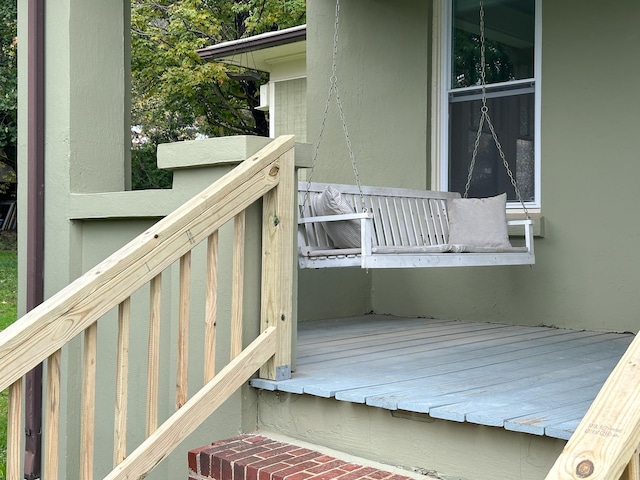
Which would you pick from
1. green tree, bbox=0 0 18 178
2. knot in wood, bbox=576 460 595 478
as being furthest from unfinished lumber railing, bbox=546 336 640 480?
green tree, bbox=0 0 18 178

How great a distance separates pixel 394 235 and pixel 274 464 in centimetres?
259

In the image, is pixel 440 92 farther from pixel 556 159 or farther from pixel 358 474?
pixel 358 474

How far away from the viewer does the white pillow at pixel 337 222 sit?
15.7ft

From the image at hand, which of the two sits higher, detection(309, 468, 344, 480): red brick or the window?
the window

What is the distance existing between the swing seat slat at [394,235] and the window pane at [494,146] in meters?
0.25

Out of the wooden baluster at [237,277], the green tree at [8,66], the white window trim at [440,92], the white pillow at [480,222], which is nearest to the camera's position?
the wooden baluster at [237,277]

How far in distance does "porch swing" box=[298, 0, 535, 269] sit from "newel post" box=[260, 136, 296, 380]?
2.94ft

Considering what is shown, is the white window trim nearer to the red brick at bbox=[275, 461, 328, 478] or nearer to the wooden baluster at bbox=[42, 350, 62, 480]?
the red brick at bbox=[275, 461, 328, 478]

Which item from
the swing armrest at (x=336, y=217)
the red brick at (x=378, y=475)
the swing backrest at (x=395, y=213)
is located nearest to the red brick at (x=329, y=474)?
the red brick at (x=378, y=475)

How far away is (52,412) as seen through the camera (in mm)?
2605

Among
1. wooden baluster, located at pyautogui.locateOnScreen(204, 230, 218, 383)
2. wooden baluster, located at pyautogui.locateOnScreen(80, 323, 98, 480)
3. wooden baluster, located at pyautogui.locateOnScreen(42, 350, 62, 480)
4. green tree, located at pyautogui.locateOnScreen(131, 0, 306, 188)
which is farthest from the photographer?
green tree, located at pyautogui.locateOnScreen(131, 0, 306, 188)

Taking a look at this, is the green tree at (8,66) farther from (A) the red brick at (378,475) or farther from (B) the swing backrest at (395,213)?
(A) the red brick at (378,475)

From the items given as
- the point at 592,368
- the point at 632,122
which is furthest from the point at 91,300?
the point at 632,122

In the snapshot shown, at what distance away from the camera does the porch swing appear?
453 centimetres
